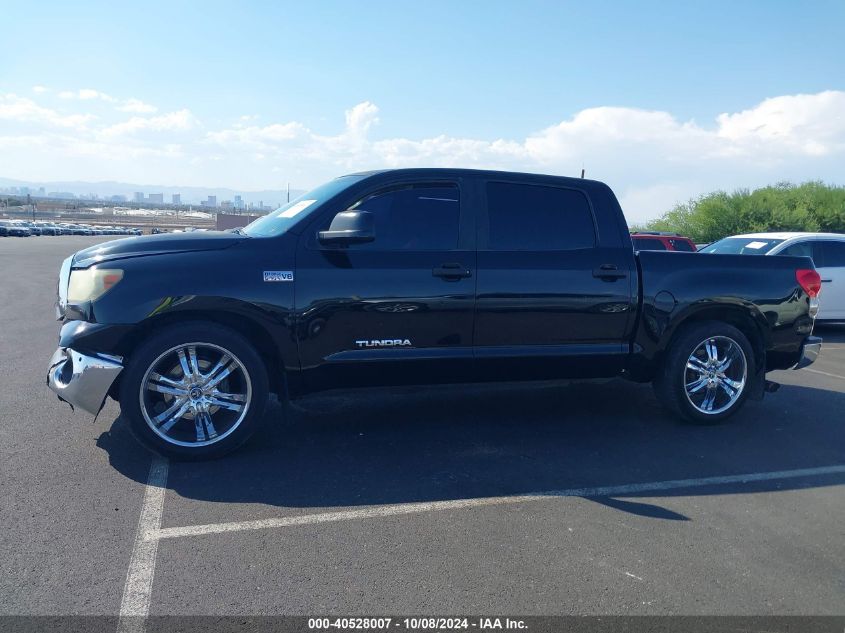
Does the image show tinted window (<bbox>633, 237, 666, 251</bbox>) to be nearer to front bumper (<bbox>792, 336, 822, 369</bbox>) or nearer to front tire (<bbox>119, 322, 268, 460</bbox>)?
front bumper (<bbox>792, 336, 822, 369</bbox>)

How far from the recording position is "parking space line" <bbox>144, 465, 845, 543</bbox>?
3721mm

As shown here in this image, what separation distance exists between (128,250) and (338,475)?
201 centimetres

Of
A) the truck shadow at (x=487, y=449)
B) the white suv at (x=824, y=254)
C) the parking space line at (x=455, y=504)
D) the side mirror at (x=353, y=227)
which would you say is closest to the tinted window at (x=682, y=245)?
the white suv at (x=824, y=254)

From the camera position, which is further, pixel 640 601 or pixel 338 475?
pixel 338 475

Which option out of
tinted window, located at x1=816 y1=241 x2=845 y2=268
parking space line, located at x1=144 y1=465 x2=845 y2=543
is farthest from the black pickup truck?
tinted window, located at x1=816 y1=241 x2=845 y2=268

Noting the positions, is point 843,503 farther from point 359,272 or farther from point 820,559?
point 359,272

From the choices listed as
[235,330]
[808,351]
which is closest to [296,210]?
[235,330]

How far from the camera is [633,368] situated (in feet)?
18.9

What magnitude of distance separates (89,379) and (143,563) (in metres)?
1.57

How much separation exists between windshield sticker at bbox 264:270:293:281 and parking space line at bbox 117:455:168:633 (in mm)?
1406

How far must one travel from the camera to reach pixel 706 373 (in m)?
5.92

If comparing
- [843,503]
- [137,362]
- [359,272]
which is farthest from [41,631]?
[843,503]

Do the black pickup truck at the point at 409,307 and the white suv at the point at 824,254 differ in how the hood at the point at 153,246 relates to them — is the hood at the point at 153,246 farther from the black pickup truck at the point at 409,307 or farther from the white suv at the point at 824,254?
the white suv at the point at 824,254

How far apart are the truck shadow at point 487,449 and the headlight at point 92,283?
3.49 feet
